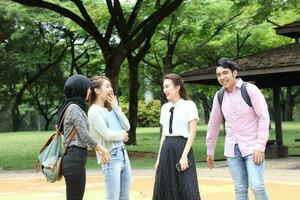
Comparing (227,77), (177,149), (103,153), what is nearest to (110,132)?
(103,153)

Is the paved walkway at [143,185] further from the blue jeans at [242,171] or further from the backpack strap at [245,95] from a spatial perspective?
the backpack strap at [245,95]

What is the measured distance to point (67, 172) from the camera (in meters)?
5.37

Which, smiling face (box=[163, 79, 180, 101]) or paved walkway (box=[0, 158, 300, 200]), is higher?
smiling face (box=[163, 79, 180, 101])

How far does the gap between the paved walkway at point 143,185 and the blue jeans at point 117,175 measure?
12.1 feet

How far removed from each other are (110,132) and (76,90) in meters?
0.58

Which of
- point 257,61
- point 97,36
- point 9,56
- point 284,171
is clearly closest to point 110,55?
point 97,36

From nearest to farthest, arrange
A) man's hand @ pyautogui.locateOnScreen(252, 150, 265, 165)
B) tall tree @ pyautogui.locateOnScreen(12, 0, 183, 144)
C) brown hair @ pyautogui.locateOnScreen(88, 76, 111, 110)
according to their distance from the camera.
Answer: man's hand @ pyautogui.locateOnScreen(252, 150, 265, 165)
brown hair @ pyautogui.locateOnScreen(88, 76, 111, 110)
tall tree @ pyautogui.locateOnScreen(12, 0, 183, 144)

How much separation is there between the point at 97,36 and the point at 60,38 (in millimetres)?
19462

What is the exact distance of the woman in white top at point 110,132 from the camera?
5.71 metres

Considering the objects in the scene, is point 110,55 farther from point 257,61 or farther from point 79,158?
point 79,158

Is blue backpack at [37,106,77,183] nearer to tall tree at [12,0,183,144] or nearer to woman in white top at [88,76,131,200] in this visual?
woman in white top at [88,76,131,200]

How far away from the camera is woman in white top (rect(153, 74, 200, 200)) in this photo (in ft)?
19.5

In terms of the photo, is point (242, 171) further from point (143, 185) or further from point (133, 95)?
point (133, 95)

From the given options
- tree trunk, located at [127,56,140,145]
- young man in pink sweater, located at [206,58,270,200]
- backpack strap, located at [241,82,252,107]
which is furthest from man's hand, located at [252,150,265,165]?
tree trunk, located at [127,56,140,145]
